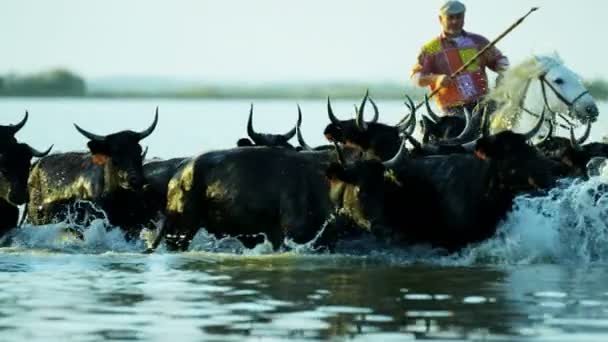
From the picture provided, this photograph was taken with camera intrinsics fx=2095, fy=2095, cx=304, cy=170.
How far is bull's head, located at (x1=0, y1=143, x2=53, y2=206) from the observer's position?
2423 centimetres

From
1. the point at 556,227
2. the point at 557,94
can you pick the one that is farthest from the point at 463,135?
the point at 556,227

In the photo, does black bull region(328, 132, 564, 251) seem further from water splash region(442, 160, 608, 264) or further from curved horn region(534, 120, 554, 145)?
curved horn region(534, 120, 554, 145)

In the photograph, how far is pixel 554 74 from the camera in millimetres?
24891

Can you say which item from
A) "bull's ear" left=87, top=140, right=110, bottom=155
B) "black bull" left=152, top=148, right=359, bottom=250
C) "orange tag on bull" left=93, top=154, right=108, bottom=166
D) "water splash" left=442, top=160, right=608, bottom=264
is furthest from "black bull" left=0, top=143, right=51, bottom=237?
"water splash" left=442, top=160, right=608, bottom=264

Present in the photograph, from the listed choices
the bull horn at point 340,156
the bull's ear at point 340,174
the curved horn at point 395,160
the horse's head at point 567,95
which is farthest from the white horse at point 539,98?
the bull's ear at point 340,174

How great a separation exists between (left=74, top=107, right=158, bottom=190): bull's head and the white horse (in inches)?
162

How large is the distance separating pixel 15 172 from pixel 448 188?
226 inches

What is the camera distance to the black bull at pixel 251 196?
71.3 ft

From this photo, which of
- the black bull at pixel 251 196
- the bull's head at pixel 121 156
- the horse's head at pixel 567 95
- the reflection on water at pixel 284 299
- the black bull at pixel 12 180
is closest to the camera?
the reflection on water at pixel 284 299

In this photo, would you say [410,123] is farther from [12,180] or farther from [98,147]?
[12,180]

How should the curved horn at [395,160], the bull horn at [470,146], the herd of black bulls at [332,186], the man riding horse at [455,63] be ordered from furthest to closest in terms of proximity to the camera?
1. the man riding horse at [455,63]
2. the bull horn at [470,146]
3. the curved horn at [395,160]
4. the herd of black bulls at [332,186]

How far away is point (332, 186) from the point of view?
2141cm

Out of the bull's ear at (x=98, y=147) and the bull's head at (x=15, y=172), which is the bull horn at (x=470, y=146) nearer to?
the bull's ear at (x=98, y=147)

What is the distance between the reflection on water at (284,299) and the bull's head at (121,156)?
5.72 feet
